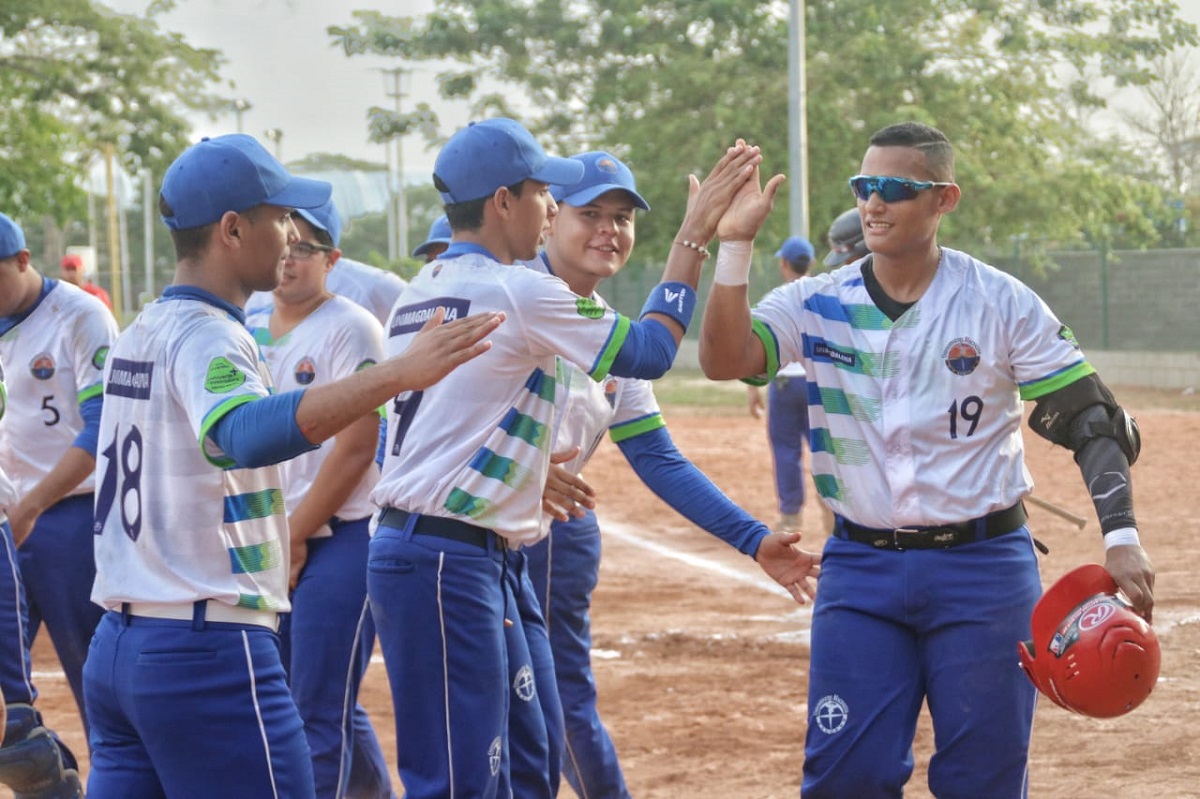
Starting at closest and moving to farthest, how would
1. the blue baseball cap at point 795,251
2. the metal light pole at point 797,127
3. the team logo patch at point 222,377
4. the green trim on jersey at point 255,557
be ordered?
1. the team logo patch at point 222,377
2. the green trim on jersey at point 255,557
3. the blue baseball cap at point 795,251
4. the metal light pole at point 797,127

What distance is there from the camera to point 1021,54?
104 ft

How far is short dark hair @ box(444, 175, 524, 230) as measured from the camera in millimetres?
4605

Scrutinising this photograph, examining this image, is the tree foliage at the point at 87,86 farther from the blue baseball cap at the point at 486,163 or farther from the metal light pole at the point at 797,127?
the blue baseball cap at the point at 486,163

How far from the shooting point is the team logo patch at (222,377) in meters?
3.52

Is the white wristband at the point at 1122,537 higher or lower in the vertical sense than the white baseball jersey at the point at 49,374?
lower

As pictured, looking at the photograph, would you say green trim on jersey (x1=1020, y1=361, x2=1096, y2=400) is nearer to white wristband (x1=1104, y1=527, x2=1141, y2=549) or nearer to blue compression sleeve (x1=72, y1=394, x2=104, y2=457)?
white wristband (x1=1104, y1=527, x2=1141, y2=549)

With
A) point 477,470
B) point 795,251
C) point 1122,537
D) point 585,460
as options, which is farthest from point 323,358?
point 795,251

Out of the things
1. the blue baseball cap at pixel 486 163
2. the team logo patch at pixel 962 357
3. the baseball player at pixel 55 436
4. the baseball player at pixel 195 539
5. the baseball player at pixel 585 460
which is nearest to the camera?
the baseball player at pixel 195 539

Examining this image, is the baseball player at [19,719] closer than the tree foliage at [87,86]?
Yes

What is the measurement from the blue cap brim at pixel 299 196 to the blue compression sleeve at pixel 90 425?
92.9 inches

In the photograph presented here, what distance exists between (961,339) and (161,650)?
7.84ft

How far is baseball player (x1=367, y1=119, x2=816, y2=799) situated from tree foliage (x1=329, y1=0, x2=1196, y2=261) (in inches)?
1003

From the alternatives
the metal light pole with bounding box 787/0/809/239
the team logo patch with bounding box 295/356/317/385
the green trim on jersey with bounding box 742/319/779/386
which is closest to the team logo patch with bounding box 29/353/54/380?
the team logo patch with bounding box 295/356/317/385

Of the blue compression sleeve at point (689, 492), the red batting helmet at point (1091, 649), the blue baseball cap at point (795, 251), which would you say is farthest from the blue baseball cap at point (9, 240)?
the blue baseball cap at point (795, 251)
